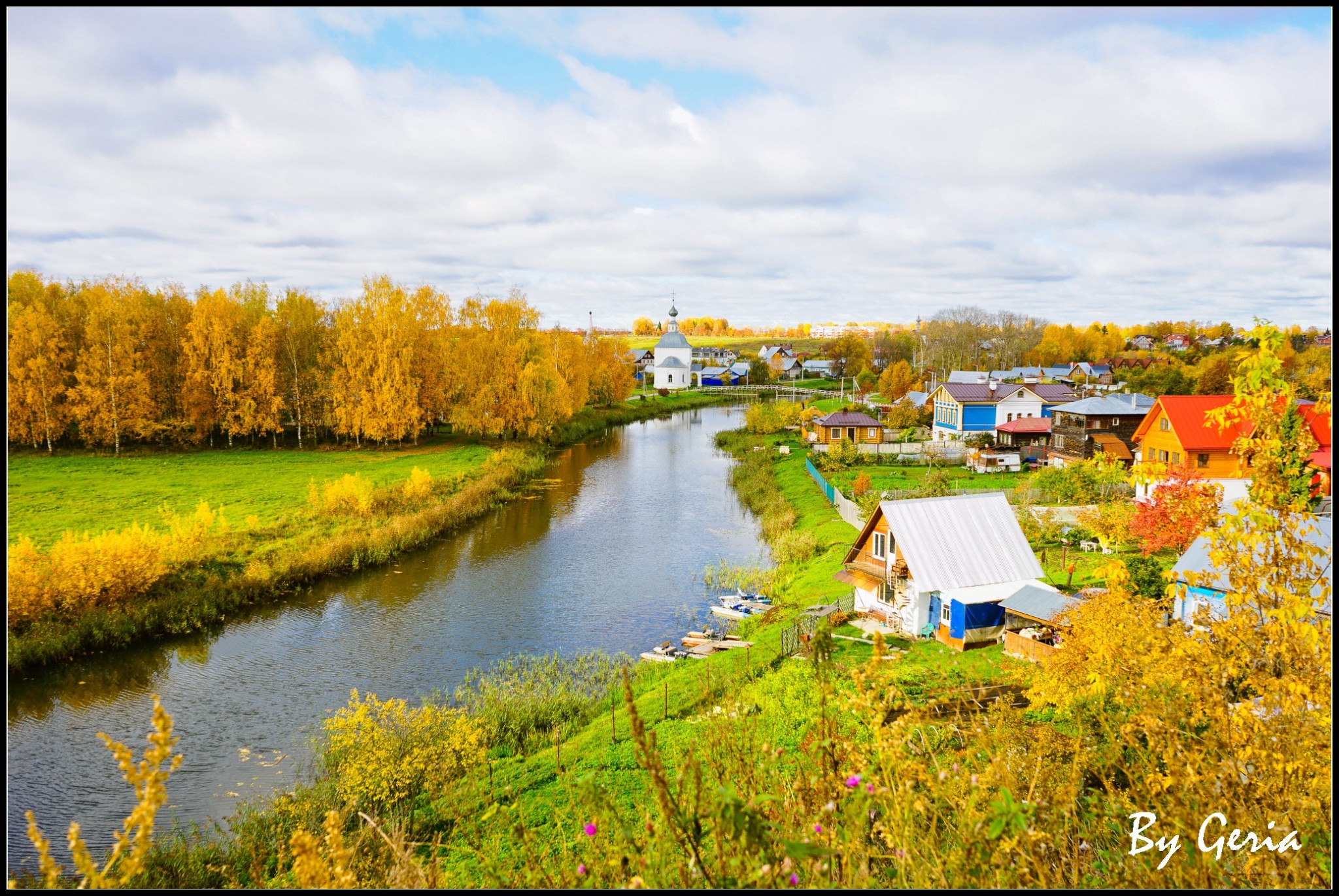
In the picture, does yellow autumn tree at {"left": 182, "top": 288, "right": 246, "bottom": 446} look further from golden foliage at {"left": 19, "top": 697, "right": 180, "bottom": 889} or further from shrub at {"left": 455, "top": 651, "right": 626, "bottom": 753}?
golden foliage at {"left": 19, "top": 697, "right": 180, "bottom": 889}

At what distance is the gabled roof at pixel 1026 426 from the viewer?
39.0 meters

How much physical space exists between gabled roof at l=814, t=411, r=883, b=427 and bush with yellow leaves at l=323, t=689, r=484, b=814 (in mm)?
33153

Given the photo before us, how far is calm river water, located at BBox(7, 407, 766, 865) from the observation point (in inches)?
466

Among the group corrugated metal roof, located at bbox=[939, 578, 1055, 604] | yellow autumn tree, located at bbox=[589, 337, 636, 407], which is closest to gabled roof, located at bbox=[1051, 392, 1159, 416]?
corrugated metal roof, located at bbox=[939, 578, 1055, 604]

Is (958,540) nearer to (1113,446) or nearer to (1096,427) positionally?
(1113,446)

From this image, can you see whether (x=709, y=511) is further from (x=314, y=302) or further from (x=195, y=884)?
(x=314, y=302)

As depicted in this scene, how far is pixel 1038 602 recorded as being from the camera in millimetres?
14047

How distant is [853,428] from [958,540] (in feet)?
87.6

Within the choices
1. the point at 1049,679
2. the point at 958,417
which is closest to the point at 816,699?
the point at 1049,679

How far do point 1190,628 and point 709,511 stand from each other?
82.5ft

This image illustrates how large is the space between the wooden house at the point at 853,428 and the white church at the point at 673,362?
52103 millimetres

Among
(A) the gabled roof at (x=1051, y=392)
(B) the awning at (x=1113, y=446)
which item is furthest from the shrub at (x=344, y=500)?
(A) the gabled roof at (x=1051, y=392)

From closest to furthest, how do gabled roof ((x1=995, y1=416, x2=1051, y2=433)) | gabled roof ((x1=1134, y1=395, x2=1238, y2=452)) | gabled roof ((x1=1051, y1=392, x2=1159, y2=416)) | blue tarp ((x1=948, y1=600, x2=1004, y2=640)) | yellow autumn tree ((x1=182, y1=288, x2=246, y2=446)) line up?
blue tarp ((x1=948, y1=600, x2=1004, y2=640)) → gabled roof ((x1=1134, y1=395, x2=1238, y2=452)) → gabled roof ((x1=1051, y1=392, x2=1159, y2=416)) → yellow autumn tree ((x1=182, y1=288, x2=246, y2=446)) → gabled roof ((x1=995, y1=416, x2=1051, y2=433))

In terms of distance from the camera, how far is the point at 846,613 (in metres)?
16.9
